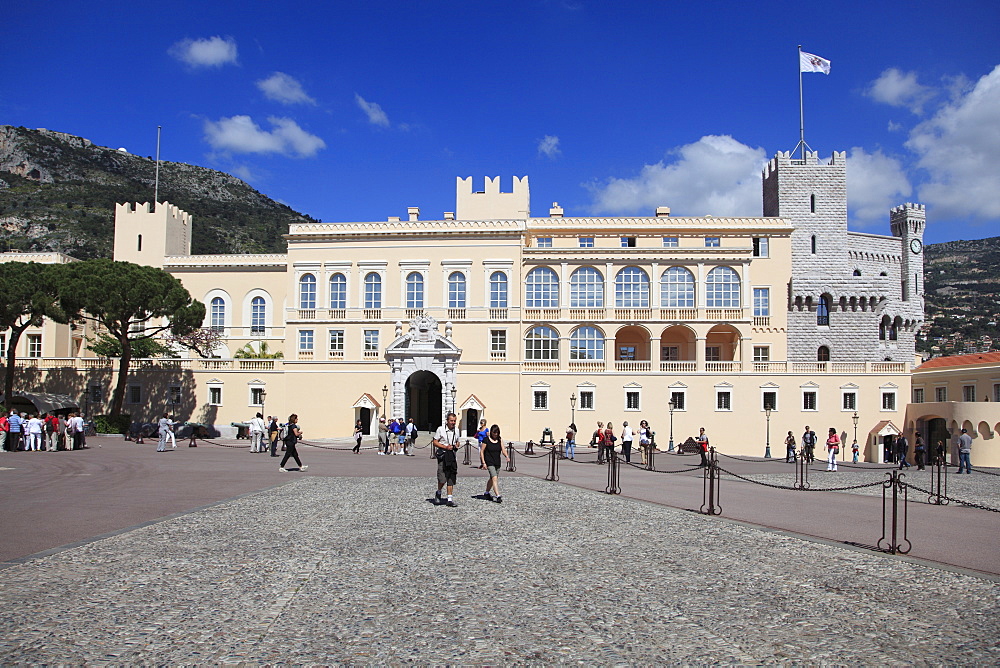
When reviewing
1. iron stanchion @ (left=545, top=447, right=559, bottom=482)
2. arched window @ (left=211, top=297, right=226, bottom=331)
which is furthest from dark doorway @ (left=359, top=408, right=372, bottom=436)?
iron stanchion @ (left=545, top=447, right=559, bottom=482)

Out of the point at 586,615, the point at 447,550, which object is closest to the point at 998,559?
the point at 586,615

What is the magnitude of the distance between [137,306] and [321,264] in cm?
1028

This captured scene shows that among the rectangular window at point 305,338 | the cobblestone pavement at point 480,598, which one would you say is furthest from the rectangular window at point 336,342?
the cobblestone pavement at point 480,598

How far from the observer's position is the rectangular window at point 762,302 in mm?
50250

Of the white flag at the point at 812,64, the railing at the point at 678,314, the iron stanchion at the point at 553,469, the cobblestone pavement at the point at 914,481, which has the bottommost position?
the cobblestone pavement at the point at 914,481

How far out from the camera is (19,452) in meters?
28.5

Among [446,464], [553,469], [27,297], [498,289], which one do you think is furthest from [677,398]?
[27,297]

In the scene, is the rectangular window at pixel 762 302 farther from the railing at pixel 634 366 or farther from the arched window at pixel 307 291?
the arched window at pixel 307 291

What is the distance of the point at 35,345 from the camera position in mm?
50344

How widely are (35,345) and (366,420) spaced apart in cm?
2287

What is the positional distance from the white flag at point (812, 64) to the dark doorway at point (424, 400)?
101 feet

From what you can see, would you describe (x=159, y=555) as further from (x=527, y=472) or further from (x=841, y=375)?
(x=841, y=375)

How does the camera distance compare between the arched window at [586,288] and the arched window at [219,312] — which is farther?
the arched window at [219,312]

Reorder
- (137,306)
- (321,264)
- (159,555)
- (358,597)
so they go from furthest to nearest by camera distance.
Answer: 1. (321,264)
2. (137,306)
3. (159,555)
4. (358,597)
